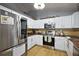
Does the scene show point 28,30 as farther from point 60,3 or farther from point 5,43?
point 60,3

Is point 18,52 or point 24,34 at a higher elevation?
point 24,34

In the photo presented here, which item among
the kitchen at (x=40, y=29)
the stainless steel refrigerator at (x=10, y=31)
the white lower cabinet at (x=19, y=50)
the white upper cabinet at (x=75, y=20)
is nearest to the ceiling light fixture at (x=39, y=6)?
the kitchen at (x=40, y=29)

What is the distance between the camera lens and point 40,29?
4.39 ft

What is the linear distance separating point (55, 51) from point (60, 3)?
501mm

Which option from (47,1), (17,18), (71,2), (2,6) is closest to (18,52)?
(17,18)

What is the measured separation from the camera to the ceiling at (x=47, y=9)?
124 cm

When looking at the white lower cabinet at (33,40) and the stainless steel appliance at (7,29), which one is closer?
the stainless steel appliance at (7,29)

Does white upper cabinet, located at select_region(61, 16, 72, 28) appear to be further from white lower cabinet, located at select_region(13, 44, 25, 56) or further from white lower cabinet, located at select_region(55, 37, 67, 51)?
white lower cabinet, located at select_region(13, 44, 25, 56)

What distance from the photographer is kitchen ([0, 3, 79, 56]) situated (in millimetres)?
1245

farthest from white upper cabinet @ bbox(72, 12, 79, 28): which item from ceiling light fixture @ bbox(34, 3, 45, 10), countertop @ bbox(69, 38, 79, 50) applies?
ceiling light fixture @ bbox(34, 3, 45, 10)

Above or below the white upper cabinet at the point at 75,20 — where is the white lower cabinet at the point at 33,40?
below

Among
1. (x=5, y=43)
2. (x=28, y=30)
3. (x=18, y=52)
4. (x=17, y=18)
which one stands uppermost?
(x=17, y=18)

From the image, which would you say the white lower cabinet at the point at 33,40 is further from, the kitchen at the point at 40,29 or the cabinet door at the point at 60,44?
the cabinet door at the point at 60,44

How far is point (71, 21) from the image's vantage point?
1.28 metres
